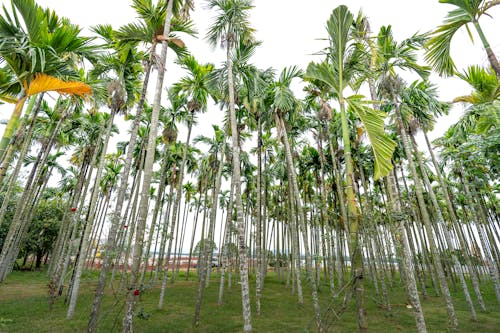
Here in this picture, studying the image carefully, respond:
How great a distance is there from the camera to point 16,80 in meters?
5.16

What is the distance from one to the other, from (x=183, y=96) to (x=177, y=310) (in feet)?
42.2

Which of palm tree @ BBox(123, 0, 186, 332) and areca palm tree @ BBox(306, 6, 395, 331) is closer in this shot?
areca palm tree @ BBox(306, 6, 395, 331)

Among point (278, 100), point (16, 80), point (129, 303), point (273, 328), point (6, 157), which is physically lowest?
point (273, 328)

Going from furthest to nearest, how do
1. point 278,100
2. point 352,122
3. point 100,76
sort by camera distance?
point 352,122 < point 278,100 < point 100,76

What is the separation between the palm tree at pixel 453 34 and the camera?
5430 mm

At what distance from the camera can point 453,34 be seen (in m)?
6.04

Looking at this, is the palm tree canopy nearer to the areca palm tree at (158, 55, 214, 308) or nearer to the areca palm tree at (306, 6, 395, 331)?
the areca palm tree at (158, 55, 214, 308)

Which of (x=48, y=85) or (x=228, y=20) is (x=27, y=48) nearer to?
(x=48, y=85)

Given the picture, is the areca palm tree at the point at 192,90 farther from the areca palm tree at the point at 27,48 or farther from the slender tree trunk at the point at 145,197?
the areca palm tree at the point at 27,48

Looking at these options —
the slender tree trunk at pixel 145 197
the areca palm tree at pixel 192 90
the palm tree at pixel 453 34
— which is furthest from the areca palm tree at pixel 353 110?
the areca palm tree at pixel 192 90

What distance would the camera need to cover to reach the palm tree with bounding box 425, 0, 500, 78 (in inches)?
214

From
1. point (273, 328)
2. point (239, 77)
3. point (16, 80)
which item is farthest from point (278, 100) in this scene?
A: point (273, 328)

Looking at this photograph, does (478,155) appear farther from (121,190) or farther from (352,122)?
(352,122)

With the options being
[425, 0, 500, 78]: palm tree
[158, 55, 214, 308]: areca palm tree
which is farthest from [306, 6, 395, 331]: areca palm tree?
[158, 55, 214, 308]: areca palm tree
